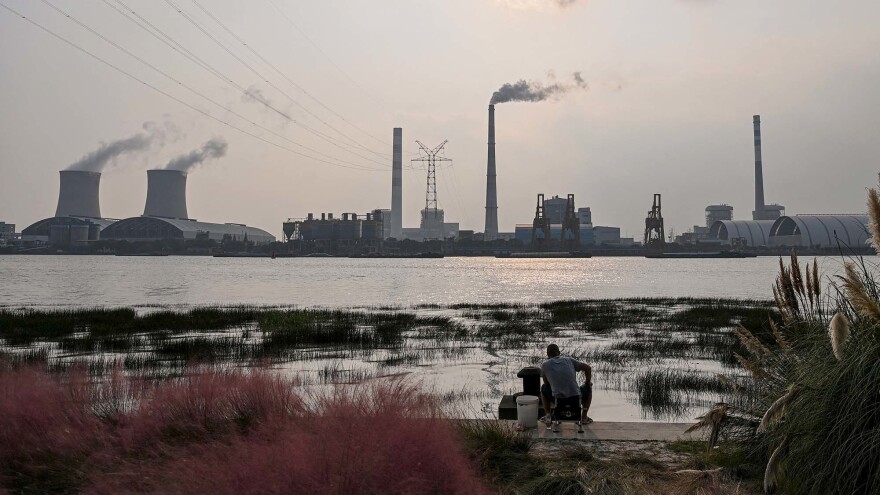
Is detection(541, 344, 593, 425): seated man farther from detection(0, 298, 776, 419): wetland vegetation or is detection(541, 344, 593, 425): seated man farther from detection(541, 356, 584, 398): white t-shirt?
detection(0, 298, 776, 419): wetland vegetation

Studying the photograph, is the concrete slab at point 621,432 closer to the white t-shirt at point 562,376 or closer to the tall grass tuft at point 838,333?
the white t-shirt at point 562,376

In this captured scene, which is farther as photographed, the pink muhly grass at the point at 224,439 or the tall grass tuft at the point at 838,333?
the pink muhly grass at the point at 224,439

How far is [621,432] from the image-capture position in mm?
10922

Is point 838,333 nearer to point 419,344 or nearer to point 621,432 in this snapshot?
point 621,432

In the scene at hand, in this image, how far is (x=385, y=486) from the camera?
5.20 meters

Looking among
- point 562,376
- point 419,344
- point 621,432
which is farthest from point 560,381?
point 419,344

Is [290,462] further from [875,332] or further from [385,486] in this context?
[875,332]

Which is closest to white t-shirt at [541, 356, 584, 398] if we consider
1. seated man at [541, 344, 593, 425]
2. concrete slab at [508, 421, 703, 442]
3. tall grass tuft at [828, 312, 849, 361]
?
seated man at [541, 344, 593, 425]

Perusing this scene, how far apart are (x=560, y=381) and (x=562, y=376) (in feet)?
0.30

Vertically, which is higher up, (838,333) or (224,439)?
(838,333)

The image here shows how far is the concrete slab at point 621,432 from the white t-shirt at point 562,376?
21.9 inches

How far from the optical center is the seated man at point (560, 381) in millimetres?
11414

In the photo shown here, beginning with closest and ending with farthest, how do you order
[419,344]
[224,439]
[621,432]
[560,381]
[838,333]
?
[838,333] → [224,439] → [621,432] → [560,381] → [419,344]

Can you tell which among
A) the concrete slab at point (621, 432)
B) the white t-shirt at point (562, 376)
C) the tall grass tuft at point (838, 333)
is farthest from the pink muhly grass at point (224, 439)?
the white t-shirt at point (562, 376)
